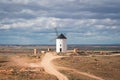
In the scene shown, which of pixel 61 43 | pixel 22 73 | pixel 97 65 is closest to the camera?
pixel 22 73

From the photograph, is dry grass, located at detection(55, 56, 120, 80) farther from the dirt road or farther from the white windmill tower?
the white windmill tower

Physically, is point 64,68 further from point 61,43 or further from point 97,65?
point 61,43

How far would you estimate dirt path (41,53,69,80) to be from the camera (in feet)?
183

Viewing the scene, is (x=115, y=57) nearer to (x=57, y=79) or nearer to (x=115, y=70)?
(x=115, y=70)

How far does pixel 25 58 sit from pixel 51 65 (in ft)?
45.2

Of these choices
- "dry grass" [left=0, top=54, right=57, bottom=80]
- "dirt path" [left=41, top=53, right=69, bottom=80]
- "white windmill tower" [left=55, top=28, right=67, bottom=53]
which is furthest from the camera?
"white windmill tower" [left=55, top=28, right=67, bottom=53]

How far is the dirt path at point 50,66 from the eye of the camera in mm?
55750

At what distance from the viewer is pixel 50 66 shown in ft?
214

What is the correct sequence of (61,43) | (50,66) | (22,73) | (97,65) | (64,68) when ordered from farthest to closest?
(61,43) → (97,65) → (50,66) → (64,68) → (22,73)

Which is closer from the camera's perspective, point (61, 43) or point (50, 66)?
point (50, 66)

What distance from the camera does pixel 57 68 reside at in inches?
2467

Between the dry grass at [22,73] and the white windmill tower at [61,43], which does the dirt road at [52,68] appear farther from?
the white windmill tower at [61,43]

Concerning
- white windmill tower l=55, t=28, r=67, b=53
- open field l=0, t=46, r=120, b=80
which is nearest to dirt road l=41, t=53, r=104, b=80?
open field l=0, t=46, r=120, b=80

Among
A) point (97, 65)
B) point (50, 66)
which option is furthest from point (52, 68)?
Answer: point (97, 65)
